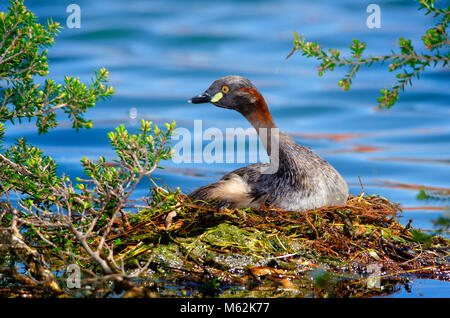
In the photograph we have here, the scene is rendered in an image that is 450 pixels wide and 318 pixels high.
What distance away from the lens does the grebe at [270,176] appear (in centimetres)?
711

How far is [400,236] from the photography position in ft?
22.4

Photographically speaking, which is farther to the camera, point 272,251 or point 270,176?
point 270,176

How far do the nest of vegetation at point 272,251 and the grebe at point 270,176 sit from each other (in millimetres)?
214

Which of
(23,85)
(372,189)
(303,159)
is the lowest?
(372,189)

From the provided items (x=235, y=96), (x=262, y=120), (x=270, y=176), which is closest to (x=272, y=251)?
(x=270, y=176)

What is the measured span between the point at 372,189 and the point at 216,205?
502 centimetres

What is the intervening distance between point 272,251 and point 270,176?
1.34 metres

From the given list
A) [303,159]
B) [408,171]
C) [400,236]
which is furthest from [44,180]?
[408,171]

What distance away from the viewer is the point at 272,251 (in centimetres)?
628

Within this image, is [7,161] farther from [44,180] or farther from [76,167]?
[76,167]

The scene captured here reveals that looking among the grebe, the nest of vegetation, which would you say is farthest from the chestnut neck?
the nest of vegetation

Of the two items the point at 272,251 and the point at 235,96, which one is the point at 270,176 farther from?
the point at 272,251

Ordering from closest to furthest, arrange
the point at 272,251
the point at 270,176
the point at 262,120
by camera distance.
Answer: the point at 272,251
the point at 270,176
the point at 262,120
